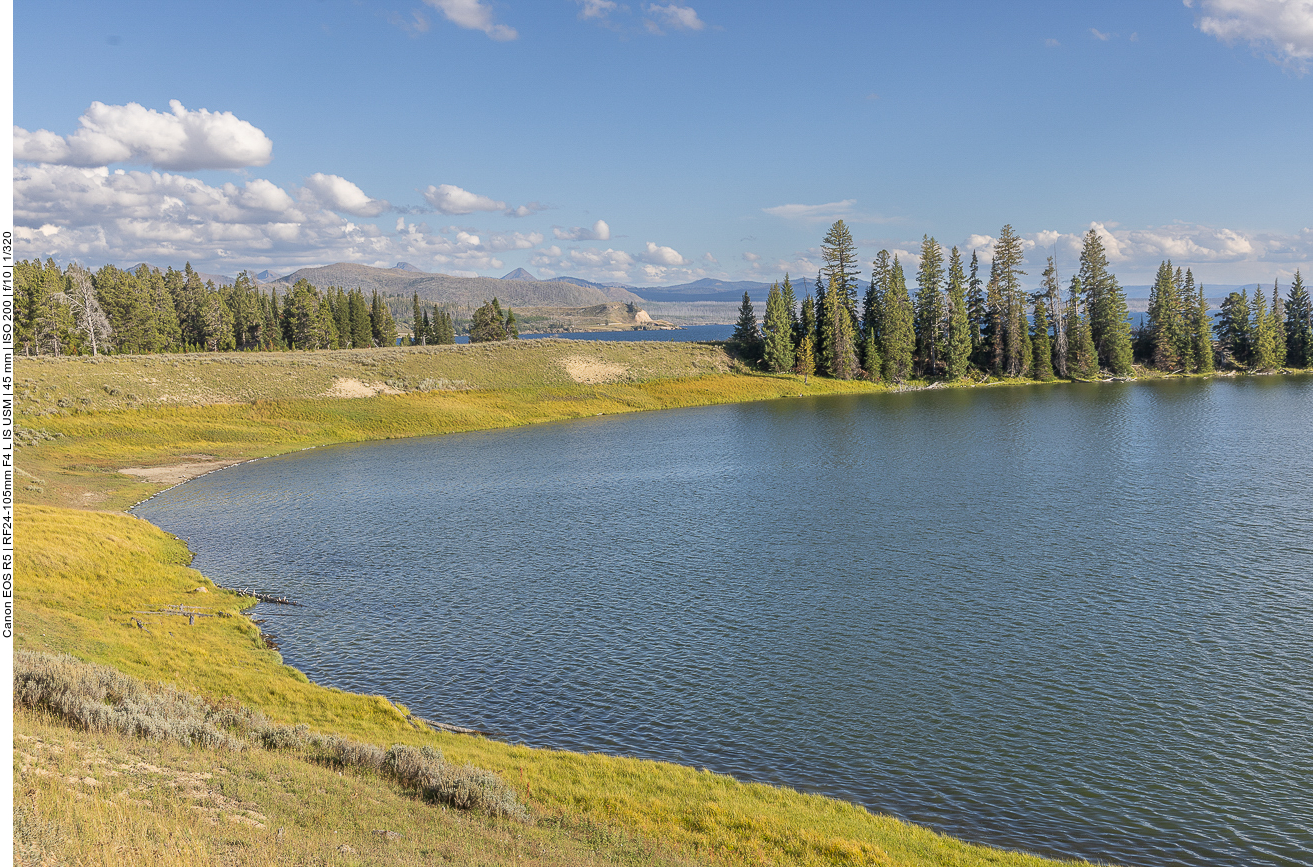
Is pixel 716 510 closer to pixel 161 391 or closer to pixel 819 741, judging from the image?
pixel 819 741

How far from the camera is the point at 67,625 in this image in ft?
99.0

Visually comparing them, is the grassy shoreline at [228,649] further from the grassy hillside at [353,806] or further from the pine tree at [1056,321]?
the pine tree at [1056,321]

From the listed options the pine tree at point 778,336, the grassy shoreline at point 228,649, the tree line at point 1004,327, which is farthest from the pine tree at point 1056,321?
the grassy shoreline at point 228,649

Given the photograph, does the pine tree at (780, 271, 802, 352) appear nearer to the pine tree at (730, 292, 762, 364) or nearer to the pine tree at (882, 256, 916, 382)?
the pine tree at (730, 292, 762, 364)

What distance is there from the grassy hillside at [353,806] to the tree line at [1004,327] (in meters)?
130

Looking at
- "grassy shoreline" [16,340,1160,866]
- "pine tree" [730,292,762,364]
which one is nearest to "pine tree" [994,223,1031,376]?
"pine tree" [730,292,762,364]

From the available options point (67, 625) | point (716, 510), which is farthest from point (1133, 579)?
point (67, 625)

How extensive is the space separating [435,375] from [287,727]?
115 metres

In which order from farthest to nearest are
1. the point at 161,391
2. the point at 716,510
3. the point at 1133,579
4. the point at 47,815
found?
the point at 161,391 → the point at 716,510 → the point at 1133,579 → the point at 47,815

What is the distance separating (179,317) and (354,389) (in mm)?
83134

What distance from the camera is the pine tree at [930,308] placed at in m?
148

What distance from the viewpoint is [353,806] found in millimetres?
16562

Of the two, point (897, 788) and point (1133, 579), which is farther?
point (1133, 579)

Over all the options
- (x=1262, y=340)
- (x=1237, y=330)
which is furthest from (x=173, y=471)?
(x=1237, y=330)
